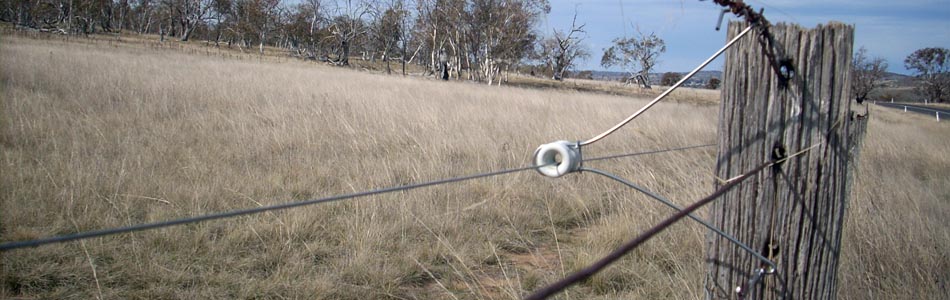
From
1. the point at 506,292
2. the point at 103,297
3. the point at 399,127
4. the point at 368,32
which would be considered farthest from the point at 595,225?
the point at 368,32

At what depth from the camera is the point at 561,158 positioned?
4.23 feet

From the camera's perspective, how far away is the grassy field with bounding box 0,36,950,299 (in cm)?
254

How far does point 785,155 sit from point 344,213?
264cm

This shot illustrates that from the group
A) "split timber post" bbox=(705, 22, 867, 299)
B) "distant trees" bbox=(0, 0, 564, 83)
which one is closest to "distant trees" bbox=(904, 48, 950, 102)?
"distant trees" bbox=(0, 0, 564, 83)

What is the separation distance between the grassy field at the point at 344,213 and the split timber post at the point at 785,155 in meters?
0.95

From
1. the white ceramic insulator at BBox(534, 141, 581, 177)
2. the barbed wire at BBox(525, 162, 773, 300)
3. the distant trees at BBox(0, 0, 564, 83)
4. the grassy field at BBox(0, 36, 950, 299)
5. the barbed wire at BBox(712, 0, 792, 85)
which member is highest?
the distant trees at BBox(0, 0, 564, 83)

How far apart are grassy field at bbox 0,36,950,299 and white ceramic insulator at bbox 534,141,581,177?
127 centimetres

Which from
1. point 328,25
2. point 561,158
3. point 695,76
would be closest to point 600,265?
point 561,158

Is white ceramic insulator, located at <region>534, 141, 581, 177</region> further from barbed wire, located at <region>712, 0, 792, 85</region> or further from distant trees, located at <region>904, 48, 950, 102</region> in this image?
distant trees, located at <region>904, 48, 950, 102</region>

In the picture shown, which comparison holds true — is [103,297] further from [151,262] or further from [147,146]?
[147,146]

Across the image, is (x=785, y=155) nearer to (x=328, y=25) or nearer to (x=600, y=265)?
A: (x=600, y=265)

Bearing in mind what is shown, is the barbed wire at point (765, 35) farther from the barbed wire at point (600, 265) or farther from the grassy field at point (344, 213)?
the grassy field at point (344, 213)

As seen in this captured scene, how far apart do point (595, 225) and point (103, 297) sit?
274cm

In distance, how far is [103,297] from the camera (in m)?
2.29
